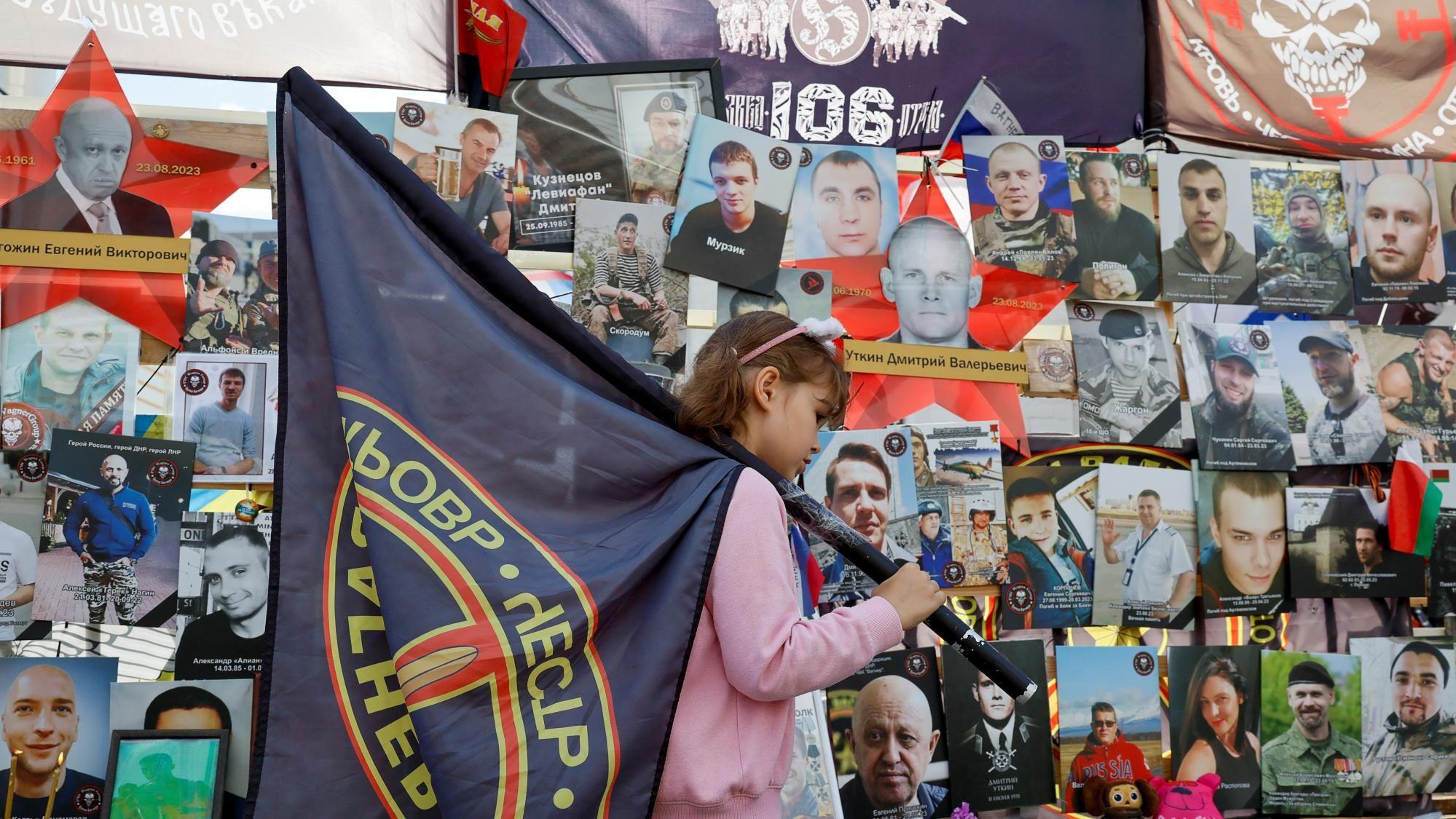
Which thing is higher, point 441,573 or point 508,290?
point 508,290

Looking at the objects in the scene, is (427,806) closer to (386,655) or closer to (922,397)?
(386,655)

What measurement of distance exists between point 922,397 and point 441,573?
106 centimetres

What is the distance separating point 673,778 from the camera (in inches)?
48.9

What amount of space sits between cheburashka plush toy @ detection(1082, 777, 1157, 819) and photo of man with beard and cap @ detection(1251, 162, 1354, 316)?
0.94 metres

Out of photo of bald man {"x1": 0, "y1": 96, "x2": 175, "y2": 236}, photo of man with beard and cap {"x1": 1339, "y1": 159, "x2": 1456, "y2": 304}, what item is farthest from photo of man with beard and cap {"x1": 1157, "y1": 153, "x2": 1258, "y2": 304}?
photo of bald man {"x1": 0, "y1": 96, "x2": 175, "y2": 236}

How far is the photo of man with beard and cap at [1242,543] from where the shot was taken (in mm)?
2105

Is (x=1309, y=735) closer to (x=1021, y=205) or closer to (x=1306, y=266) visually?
(x=1306, y=266)

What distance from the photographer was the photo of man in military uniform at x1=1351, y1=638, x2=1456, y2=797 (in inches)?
84.9

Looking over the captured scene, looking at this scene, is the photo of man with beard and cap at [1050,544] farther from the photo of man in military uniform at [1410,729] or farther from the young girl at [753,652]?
the young girl at [753,652]

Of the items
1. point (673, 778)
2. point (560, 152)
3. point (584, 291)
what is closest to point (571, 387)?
point (673, 778)

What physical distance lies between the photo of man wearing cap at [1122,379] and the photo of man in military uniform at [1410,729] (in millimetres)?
585

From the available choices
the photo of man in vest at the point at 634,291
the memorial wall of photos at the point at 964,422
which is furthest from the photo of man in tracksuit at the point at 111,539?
the photo of man in vest at the point at 634,291

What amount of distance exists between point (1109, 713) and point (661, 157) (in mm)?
1259

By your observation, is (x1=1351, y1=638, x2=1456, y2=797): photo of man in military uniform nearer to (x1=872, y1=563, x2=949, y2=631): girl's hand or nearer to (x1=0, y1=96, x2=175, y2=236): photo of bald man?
(x1=872, y1=563, x2=949, y2=631): girl's hand
